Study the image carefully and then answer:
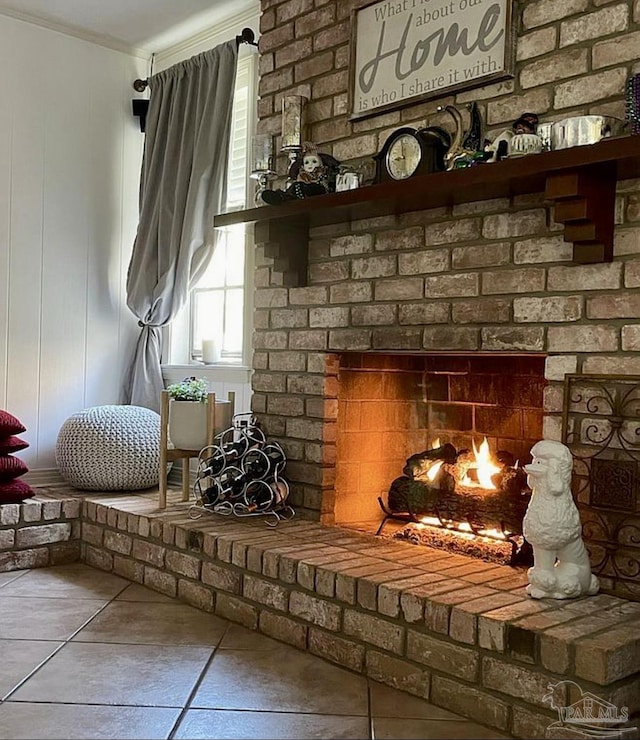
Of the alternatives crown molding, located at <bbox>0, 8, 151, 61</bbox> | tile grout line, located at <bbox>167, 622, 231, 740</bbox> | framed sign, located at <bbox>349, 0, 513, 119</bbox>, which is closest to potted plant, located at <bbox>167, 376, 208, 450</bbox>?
tile grout line, located at <bbox>167, 622, 231, 740</bbox>

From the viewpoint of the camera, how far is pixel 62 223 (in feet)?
13.3

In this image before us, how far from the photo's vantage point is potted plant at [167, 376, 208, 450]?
3.26m

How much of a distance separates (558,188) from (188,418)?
1.72m

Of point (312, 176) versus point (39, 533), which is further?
point (39, 533)

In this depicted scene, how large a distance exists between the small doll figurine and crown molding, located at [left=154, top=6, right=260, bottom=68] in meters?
1.09

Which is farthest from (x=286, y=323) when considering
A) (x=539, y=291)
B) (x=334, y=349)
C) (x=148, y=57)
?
(x=148, y=57)

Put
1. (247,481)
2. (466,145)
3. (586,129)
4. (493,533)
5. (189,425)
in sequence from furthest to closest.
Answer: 1. (189,425)
2. (247,481)
3. (493,533)
4. (466,145)
5. (586,129)

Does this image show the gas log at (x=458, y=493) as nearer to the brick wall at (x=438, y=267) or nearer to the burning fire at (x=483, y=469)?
the burning fire at (x=483, y=469)

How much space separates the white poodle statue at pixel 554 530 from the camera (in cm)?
206

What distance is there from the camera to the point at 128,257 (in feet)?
14.1

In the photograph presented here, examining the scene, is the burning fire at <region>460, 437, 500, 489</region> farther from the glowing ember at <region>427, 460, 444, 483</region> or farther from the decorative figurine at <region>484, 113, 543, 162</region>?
the decorative figurine at <region>484, 113, 543, 162</region>

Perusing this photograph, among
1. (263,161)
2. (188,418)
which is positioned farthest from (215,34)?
(188,418)

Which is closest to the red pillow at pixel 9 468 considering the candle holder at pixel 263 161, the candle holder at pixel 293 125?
the candle holder at pixel 263 161

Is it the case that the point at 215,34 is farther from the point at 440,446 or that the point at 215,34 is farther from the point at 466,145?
the point at 440,446
